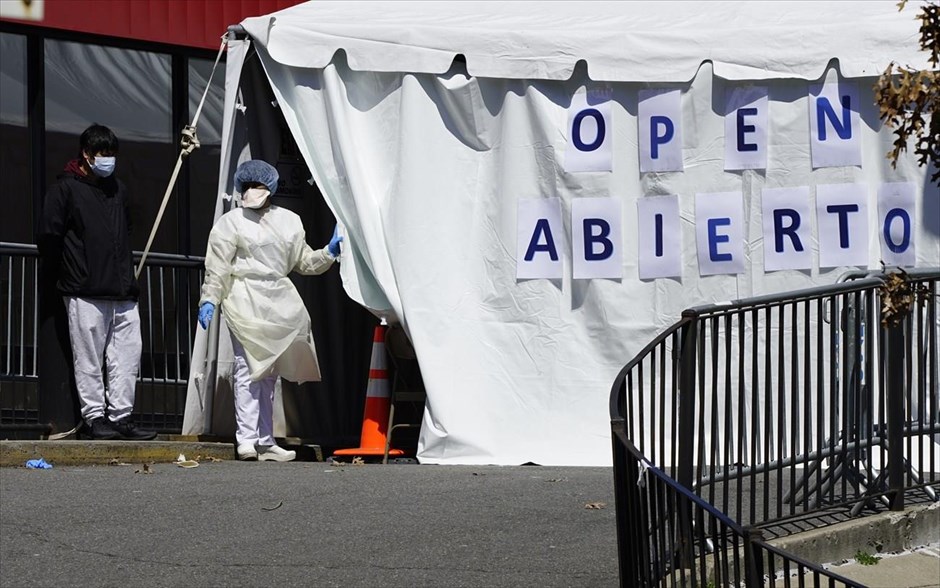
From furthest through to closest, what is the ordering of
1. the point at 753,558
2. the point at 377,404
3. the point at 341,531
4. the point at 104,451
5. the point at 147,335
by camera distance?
the point at 147,335 < the point at 377,404 < the point at 104,451 < the point at 341,531 < the point at 753,558

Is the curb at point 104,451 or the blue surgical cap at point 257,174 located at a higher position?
the blue surgical cap at point 257,174

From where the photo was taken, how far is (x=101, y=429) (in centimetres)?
1023

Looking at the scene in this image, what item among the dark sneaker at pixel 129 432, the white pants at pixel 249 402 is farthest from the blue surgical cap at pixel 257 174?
the dark sneaker at pixel 129 432

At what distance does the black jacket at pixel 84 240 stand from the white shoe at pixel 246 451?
1.23m

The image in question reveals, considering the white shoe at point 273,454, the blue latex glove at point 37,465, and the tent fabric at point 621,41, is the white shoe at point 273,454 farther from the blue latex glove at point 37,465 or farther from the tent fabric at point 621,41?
the tent fabric at point 621,41

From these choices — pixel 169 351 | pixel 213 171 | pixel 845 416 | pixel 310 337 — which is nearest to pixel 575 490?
pixel 845 416

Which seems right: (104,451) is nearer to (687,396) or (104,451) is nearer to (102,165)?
(102,165)

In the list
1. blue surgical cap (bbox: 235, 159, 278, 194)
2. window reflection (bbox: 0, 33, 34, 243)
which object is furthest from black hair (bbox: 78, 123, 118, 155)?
window reflection (bbox: 0, 33, 34, 243)

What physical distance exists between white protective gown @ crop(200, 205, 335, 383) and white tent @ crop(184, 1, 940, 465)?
15.1 inches

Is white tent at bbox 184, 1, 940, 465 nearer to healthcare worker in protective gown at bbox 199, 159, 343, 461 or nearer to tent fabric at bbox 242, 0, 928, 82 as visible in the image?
tent fabric at bbox 242, 0, 928, 82

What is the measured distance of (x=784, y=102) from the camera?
1007 centimetres

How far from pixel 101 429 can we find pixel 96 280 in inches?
38.0

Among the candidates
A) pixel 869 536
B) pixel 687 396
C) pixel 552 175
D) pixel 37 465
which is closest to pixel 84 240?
pixel 37 465

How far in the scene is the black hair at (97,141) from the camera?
10.2m
